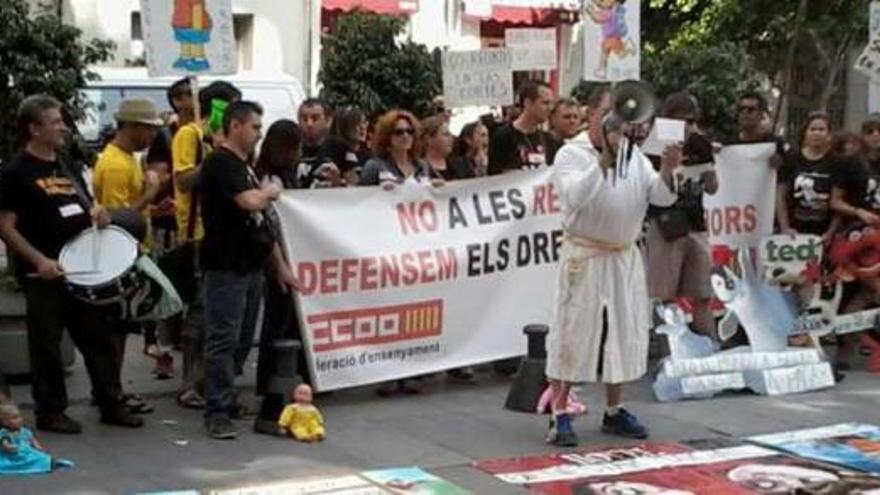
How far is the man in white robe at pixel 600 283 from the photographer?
7.70 metres

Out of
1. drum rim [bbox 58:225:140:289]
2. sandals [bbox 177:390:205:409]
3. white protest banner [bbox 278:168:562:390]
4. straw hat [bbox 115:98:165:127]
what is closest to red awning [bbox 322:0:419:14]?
white protest banner [bbox 278:168:562:390]

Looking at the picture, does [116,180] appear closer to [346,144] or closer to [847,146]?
[346,144]

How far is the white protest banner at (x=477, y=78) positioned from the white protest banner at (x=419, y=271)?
1.52 metres

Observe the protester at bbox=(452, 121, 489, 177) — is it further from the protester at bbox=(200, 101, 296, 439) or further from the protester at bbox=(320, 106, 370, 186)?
the protester at bbox=(200, 101, 296, 439)

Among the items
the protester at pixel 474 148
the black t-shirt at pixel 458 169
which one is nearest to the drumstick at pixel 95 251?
the black t-shirt at pixel 458 169

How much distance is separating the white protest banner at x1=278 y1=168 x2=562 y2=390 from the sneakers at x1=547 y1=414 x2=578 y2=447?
1478 mm

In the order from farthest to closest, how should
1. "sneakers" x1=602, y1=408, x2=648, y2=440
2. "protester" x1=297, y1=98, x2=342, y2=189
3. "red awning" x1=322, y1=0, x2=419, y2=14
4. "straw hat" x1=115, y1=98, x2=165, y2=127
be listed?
"red awning" x1=322, y1=0, x2=419, y2=14 < "protester" x1=297, y1=98, x2=342, y2=189 < "straw hat" x1=115, y1=98, x2=165, y2=127 < "sneakers" x1=602, y1=408, x2=648, y2=440

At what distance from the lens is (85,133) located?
12633 millimetres

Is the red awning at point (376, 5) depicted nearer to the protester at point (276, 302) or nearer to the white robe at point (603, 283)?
the protester at point (276, 302)

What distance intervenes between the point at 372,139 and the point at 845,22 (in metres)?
13.0

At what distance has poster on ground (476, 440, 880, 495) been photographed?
7.13 metres

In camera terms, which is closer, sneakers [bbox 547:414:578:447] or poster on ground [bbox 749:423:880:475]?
poster on ground [bbox 749:423:880:475]

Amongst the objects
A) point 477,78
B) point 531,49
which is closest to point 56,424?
point 477,78

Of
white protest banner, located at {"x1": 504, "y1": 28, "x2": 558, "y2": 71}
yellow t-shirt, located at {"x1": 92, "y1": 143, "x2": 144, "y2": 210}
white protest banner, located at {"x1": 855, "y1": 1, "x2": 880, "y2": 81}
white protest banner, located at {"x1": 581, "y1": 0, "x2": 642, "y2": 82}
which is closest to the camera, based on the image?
yellow t-shirt, located at {"x1": 92, "y1": 143, "x2": 144, "y2": 210}
